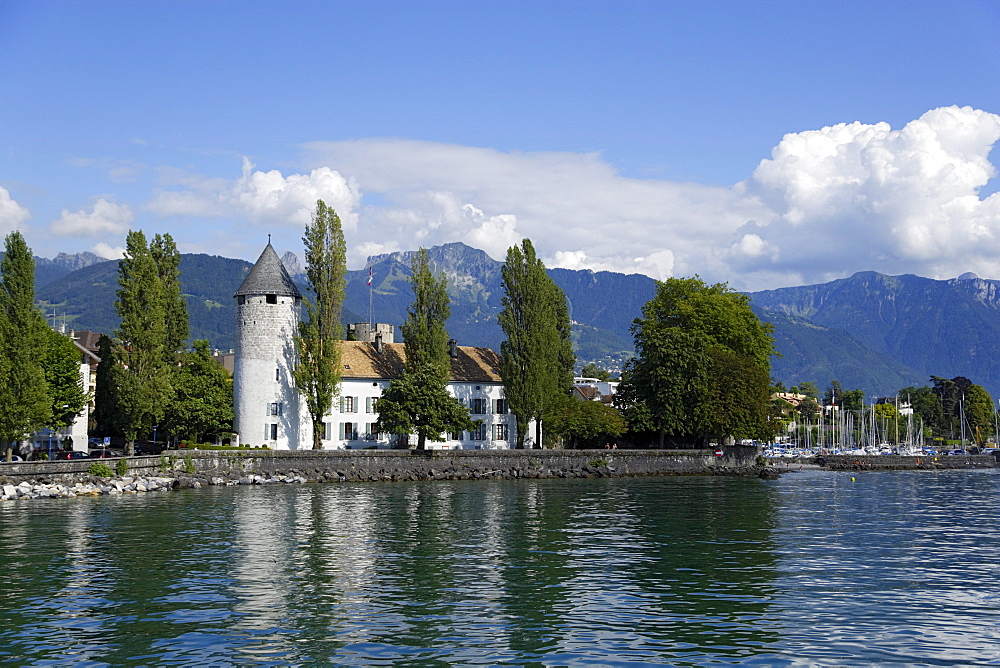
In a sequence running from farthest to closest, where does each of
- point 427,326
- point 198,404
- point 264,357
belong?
point 427,326 → point 264,357 → point 198,404

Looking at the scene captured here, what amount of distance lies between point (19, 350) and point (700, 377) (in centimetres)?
5523

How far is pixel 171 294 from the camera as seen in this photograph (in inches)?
3009

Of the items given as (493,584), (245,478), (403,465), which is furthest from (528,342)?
(493,584)

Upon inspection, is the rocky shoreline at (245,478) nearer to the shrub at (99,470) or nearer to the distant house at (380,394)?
the shrub at (99,470)

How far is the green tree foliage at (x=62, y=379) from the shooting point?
73.2 metres

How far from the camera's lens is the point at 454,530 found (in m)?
40.7

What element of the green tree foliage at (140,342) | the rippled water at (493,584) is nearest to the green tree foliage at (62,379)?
the green tree foliage at (140,342)

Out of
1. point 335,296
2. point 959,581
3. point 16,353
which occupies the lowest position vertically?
point 959,581

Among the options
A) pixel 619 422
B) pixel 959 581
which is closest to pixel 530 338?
pixel 619 422

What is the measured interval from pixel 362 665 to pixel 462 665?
2.05 m

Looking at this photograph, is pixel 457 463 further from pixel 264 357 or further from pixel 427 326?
pixel 264 357

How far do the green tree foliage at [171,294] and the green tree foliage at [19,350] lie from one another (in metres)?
14.0

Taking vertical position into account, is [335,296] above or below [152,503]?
above

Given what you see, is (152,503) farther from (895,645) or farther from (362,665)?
(895,645)
